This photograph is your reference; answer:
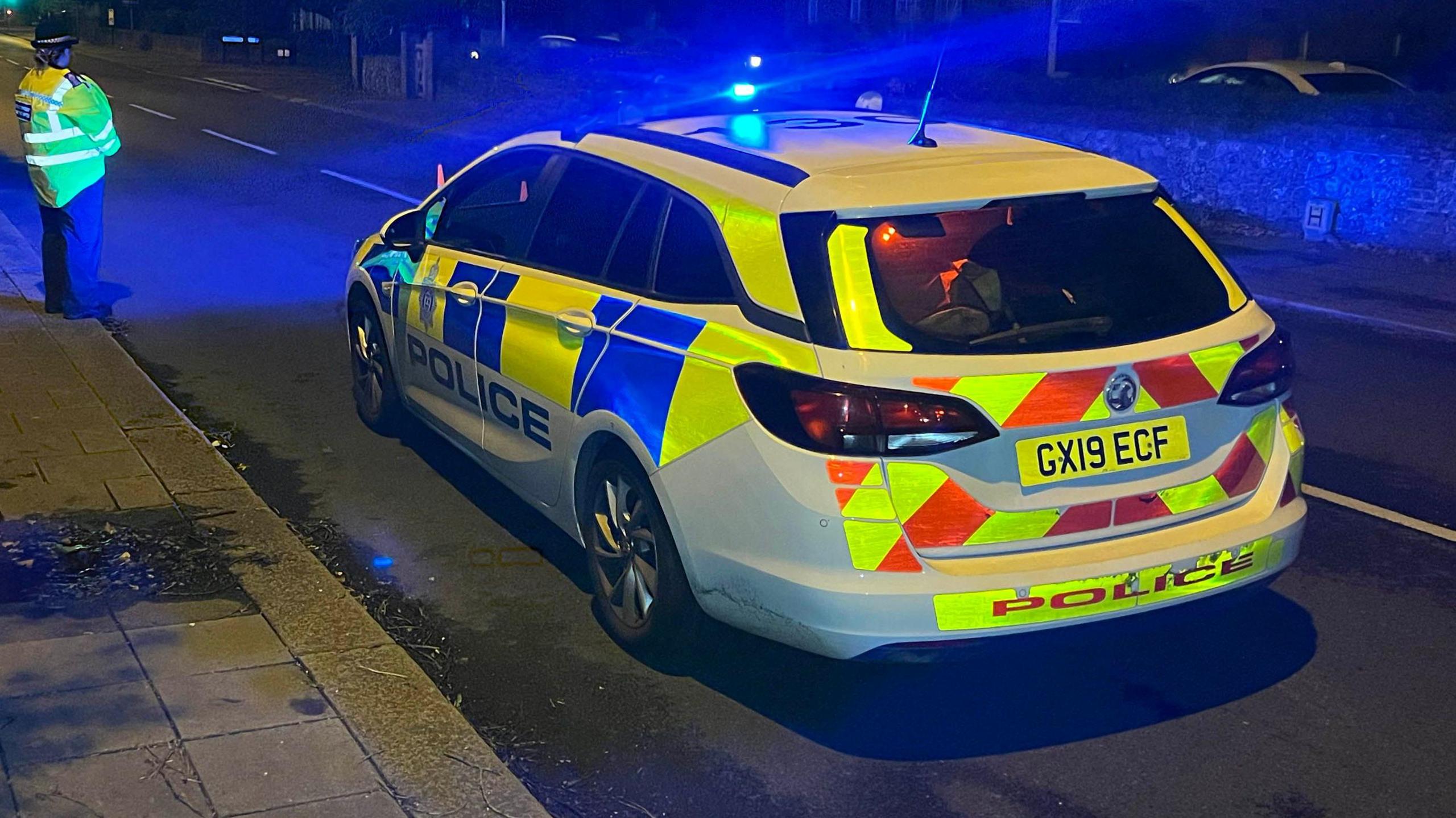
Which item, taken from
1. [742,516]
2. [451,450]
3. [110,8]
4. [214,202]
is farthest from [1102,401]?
[110,8]

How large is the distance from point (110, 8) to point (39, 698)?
75.8 m

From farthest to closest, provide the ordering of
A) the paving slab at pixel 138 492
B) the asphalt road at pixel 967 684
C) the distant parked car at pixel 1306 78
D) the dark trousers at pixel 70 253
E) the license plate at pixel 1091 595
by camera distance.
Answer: the distant parked car at pixel 1306 78
the dark trousers at pixel 70 253
the paving slab at pixel 138 492
the asphalt road at pixel 967 684
the license plate at pixel 1091 595

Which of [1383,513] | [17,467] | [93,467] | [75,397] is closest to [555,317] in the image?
[93,467]

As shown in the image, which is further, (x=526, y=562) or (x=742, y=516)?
(x=526, y=562)

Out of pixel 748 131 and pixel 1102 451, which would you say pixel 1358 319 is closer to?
pixel 748 131

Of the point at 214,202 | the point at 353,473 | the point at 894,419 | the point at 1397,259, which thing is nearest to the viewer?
the point at 894,419

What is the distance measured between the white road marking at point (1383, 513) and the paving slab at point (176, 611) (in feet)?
13.7

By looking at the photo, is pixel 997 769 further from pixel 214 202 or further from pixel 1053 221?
pixel 214 202

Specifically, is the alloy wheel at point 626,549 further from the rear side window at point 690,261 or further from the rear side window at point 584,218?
the rear side window at point 584,218

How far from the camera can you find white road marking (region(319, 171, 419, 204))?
16531 mm

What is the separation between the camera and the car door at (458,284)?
18.8ft

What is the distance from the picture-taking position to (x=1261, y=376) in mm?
4371

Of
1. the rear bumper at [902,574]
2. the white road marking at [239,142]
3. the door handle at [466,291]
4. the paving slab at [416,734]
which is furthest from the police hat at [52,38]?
the white road marking at [239,142]

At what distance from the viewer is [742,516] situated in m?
4.14
